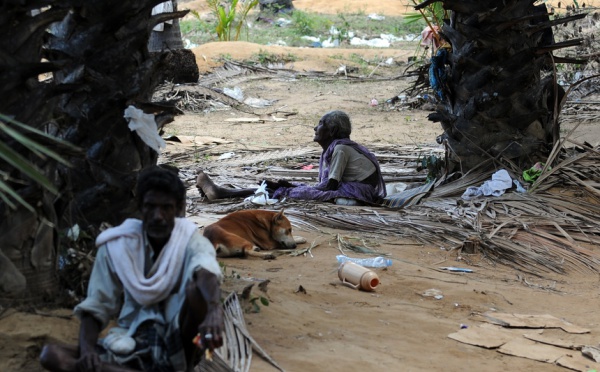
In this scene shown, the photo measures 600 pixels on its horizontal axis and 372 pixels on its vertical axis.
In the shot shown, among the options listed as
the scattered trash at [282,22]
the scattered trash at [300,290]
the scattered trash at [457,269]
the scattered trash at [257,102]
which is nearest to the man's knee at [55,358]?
the scattered trash at [300,290]

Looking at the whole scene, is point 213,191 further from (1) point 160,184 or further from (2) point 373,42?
(2) point 373,42

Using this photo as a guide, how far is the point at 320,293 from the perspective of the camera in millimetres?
5676

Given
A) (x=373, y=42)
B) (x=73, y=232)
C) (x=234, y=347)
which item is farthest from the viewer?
(x=373, y=42)

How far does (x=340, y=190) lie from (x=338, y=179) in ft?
0.37

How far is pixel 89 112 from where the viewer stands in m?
4.53

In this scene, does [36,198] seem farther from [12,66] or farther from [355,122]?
[355,122]

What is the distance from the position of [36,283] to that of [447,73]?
5.71 meters

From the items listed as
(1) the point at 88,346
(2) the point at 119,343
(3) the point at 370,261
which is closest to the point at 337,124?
(3) the point at 370,261

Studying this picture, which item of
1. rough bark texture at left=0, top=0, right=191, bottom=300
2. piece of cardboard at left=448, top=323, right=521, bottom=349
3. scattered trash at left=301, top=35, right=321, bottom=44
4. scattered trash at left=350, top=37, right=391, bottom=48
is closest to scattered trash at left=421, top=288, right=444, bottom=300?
piece of cardboard at left=448, top=323, right=521, bottom=349

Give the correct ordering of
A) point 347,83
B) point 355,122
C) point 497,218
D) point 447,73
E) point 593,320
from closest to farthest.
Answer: point 593,320 < point 497,218 < point 447,73 < point 355,122 < point 347,83

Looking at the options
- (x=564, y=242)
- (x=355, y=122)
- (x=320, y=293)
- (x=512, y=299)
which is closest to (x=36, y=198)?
(x=320, y=293)

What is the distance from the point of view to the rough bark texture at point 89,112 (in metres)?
3.99

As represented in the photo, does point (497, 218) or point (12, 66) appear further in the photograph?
point (497, 218)

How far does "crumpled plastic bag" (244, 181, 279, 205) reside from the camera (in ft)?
28.5
